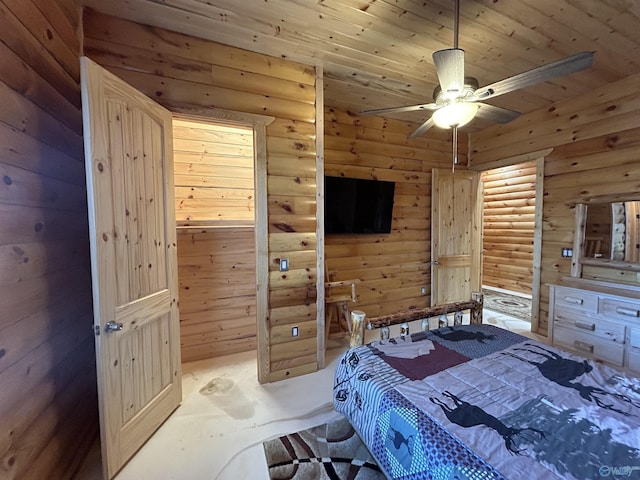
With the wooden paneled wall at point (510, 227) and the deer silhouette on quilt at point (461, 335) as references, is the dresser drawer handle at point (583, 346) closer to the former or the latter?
the deer silhouette on quilt at point (461, 335)

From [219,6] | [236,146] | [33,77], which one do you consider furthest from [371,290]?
[33,77]

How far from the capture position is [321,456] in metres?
1.71

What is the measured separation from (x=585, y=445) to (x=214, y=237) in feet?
10.1

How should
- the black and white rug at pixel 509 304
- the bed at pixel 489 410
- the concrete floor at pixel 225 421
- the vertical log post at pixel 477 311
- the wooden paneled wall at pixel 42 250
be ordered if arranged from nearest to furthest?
the bed at pixel 489 410 < the wooden paneled wall at pixel 42 250 < the concrete floor at pixel 225 421 < the vertical log post at pixel 477 311 < the black and white rug at pixel 509 304

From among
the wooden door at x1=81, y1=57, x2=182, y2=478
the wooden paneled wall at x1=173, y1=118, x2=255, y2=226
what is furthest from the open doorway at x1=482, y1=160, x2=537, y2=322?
the wooden door at x1=81, y1=57, x2=182, y2=478

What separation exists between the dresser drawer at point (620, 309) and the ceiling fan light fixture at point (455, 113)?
2.31 metres

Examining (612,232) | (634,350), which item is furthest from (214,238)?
(612,232)

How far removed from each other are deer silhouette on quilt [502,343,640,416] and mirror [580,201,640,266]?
82.8 inches

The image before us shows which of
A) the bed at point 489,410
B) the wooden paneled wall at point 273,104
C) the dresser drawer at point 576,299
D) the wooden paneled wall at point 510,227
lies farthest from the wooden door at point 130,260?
the wooden paneled wall at point 510,227

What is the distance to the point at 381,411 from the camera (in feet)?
4.31

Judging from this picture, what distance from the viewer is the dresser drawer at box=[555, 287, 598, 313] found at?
8.98ft

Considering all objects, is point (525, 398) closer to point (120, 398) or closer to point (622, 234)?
point (120, 398)

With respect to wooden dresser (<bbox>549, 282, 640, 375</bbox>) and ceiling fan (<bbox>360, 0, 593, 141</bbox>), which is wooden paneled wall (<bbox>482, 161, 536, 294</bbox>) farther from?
ceiling fan (<bbox>360, 0, 593, 141</bbox>)

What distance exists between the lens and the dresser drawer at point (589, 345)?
2582 mm
